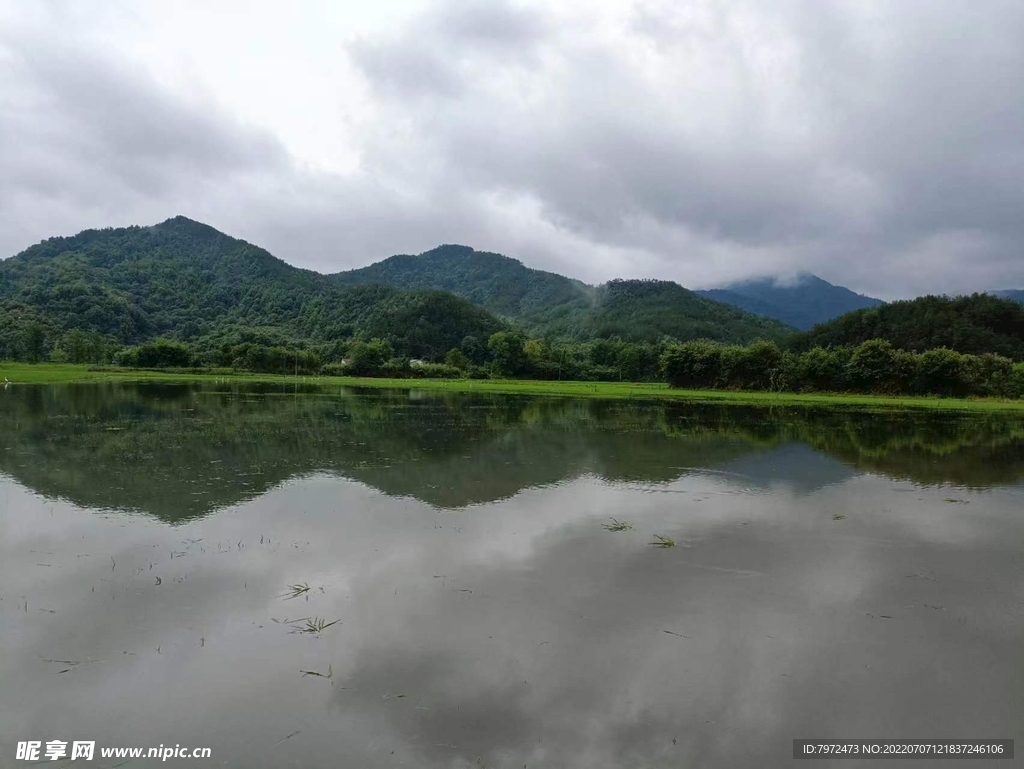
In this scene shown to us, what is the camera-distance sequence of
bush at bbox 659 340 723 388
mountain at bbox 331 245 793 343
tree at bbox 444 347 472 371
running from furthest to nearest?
mountain at bbox 331 245 793 343 → tree at bbox 444 347 472 371 → bush at bbox 659 340 723 388

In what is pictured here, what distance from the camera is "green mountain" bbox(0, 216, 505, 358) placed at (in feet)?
382

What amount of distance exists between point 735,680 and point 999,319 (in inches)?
4334

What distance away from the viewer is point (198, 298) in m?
148

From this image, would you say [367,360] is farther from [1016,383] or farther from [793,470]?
[793,470]

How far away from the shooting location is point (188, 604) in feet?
24.4

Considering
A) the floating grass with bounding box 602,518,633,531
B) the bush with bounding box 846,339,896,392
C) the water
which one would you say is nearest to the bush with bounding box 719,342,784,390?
the bush with bounding box 846,339,896,392

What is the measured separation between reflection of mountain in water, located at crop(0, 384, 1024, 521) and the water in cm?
24

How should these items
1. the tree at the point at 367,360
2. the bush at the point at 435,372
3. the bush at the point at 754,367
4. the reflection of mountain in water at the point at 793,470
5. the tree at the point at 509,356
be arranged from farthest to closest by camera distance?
1. the tree at the point at 367,360
2. the tree at the point at 509,356
3. the bush at the point at 435,372
4. the bush at the point at 754,367
5. the reflection of mountain in water at the point at 793,470

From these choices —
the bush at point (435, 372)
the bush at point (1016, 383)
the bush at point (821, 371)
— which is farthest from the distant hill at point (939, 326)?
the bush at point (435, 372)

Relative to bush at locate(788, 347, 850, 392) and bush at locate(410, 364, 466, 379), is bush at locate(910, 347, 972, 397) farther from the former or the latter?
bush at locate(410, 364, 466, 379)

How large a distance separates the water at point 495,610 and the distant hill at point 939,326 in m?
82.4

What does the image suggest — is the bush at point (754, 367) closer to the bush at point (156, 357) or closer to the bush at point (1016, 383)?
the bush at point (1016, 383)

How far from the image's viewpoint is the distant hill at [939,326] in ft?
273

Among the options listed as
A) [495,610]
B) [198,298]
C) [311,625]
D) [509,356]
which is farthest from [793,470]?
[198,298]
